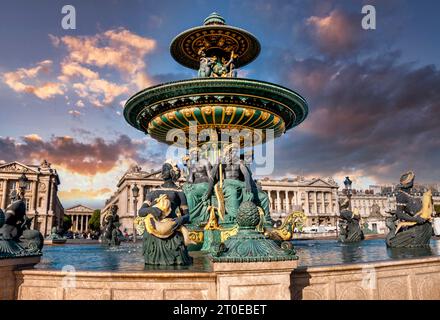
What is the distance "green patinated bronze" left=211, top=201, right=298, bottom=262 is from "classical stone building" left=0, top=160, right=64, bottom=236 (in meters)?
82.7

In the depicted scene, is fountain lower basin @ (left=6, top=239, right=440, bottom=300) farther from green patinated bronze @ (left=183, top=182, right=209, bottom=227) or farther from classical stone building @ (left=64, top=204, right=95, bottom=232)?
classical stone building @ (left=64, top=204, right=95, bottom=232)

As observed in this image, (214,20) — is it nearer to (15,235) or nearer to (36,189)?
(15,235)

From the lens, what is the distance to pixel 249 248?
352 centimetres

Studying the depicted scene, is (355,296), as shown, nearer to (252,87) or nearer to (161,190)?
(161,190)

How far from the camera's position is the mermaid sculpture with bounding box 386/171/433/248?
790 centimetres

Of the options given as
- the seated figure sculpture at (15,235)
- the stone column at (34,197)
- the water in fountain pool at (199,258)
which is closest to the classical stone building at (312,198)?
the stone column at (34,197)

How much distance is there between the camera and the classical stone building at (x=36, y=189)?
78750mm

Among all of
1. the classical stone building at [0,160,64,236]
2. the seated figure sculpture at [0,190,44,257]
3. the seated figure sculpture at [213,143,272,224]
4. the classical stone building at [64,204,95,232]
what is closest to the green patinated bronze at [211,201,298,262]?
the seated figure sculpture at [0,190,44,257]

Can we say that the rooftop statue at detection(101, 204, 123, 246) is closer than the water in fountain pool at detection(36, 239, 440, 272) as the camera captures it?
No

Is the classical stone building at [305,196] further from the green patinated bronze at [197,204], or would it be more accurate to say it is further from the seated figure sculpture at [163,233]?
the seated figure sculpture at [163,233]

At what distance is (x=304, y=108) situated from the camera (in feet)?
34.5

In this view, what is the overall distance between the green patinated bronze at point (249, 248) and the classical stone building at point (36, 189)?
271 feet

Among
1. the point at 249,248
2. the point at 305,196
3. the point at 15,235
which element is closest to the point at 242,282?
the point at 249,248

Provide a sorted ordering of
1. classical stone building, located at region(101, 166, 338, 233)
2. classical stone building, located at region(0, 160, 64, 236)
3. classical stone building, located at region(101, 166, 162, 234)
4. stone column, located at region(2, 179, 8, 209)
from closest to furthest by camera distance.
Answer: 1. classical stone building, located at region(0, 160, 64, 236)
2. stone column, located at region(2, 179, 8, 209)
3. classical stone building, located at region(101, 166, 162, 234)
4. classical stone building, located at region(101, 166, 338, 233)
